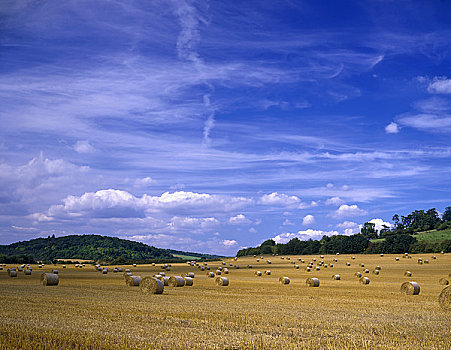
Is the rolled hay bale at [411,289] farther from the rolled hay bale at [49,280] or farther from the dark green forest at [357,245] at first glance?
the dark green forest at [357,245]

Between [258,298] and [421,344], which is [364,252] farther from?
[421,344]

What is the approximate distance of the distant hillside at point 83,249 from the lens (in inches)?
4811

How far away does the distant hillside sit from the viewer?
122m

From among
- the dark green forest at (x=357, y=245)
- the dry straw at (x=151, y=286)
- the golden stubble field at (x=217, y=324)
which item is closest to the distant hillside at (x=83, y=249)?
the dark green forest at (x=357, y=245)

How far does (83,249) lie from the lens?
127m

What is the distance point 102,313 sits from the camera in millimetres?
16734

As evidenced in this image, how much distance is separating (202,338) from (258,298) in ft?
40.4

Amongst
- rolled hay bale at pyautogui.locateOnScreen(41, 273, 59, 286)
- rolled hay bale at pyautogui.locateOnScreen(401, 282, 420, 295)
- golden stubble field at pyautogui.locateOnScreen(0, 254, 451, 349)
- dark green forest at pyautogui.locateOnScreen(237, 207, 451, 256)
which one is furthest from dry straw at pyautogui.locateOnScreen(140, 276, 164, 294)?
dark green forest at pyautogui.locateOnScreen(237, 207, 451, 256)

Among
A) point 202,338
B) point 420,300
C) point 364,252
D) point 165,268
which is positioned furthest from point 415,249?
point 202,338

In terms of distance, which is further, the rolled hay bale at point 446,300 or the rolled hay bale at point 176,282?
the rolled hay bale at point 176,282

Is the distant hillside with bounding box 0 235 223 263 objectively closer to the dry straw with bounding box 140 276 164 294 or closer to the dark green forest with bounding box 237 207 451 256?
the dark green forest with bounding box 237 207 451 256

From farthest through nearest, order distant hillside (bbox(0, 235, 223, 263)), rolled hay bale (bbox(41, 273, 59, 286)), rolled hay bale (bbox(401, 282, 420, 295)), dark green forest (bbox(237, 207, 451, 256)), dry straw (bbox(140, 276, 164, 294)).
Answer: distant hillside (bbox(0, 235, 223, 263)), dark green forest (bbox(237, 207, 451, 256)), rolled hay bale (bbox(41, 273, 59, 286)), rolled hay bale (bbox(401, 282, 420, 295)), dry straw (bbox(140, 276, 164, 294))

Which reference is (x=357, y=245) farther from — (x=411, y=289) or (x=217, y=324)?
(x=217, y=324)

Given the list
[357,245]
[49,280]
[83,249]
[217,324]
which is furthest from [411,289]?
[83,249]
